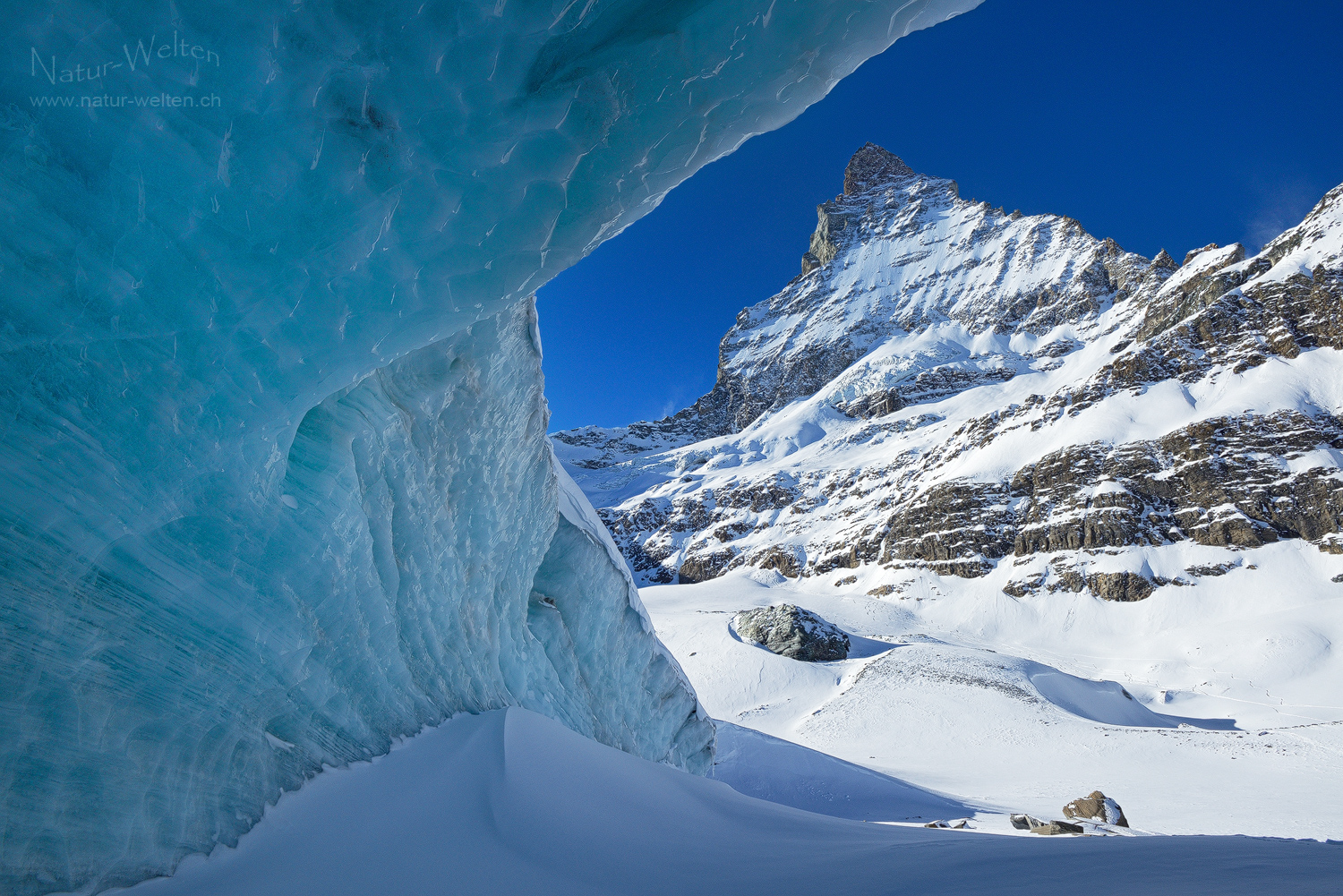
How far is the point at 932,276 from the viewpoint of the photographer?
123812mm

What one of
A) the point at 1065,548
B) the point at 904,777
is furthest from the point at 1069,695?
the point at 1065,548

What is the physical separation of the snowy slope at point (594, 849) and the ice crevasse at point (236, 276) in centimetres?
46

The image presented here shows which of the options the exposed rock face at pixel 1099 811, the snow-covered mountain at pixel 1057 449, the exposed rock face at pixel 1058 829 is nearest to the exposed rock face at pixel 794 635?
the exposed rock face at pixel 1099 811

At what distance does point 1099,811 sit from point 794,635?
15533mm

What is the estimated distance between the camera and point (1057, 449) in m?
45.1

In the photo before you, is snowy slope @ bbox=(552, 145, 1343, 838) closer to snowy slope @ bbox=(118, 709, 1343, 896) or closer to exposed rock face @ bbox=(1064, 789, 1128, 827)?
exposed rock face @ bbox=(1064, 789, 1128, 827)

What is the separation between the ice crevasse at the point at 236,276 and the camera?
7.60 feet

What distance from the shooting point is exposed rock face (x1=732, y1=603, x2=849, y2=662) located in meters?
25.0

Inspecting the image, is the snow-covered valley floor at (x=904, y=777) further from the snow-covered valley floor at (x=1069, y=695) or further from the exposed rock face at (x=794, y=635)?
the exposed rock face at (x=794, y=635)

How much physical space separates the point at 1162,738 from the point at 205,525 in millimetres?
20172

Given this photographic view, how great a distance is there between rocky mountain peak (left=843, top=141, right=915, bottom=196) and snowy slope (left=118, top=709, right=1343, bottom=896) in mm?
183315

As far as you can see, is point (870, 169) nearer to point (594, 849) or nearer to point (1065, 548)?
point (1065, 548)

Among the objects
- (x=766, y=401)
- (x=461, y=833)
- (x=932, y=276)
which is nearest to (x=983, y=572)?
(x=461, y=833)

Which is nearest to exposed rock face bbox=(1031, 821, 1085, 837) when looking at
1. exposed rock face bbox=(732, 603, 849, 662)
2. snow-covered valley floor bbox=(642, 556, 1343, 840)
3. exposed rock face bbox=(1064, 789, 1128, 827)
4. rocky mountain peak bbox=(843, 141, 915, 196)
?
snow-covered valley floor bbox=(642, 556, 1343, 840)
